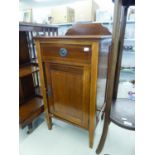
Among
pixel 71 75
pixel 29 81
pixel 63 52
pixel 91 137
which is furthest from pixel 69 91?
pixel 29 81

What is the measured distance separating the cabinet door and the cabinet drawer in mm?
63

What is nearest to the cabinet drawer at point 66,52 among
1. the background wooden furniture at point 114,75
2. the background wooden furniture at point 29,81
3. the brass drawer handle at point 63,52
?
the brass drawer handle at point 63,52

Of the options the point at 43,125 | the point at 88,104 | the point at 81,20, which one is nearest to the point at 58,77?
the point at 88,104

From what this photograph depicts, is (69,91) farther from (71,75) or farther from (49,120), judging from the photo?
(49,120)

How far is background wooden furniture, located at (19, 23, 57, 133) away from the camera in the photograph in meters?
1.45

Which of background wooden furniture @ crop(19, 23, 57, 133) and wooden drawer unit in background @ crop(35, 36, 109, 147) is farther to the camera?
background wooden furniture @ crop(19, 23, 57, 133)

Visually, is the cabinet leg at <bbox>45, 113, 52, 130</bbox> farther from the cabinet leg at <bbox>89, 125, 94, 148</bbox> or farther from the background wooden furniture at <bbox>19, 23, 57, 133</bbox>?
the cabinet leg at <bbox>89, 125, 94, 148</bbox>

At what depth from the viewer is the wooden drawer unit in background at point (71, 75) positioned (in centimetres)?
94

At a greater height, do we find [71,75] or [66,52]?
[66,52]

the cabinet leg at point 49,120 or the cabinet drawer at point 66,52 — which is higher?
the cabinet drawer at point 66,52

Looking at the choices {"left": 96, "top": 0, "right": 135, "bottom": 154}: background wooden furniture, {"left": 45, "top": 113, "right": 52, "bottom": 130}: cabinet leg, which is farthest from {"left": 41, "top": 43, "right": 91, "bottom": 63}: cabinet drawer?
{"left": 45, "top": 113, "right": 52, "bottom": 130}: cabinet leg

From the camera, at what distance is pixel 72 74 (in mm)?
1075

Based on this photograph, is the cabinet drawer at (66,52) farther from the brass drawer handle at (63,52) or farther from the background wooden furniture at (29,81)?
the background wooden furniture at (29,81)

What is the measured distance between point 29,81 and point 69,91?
0.82 m
